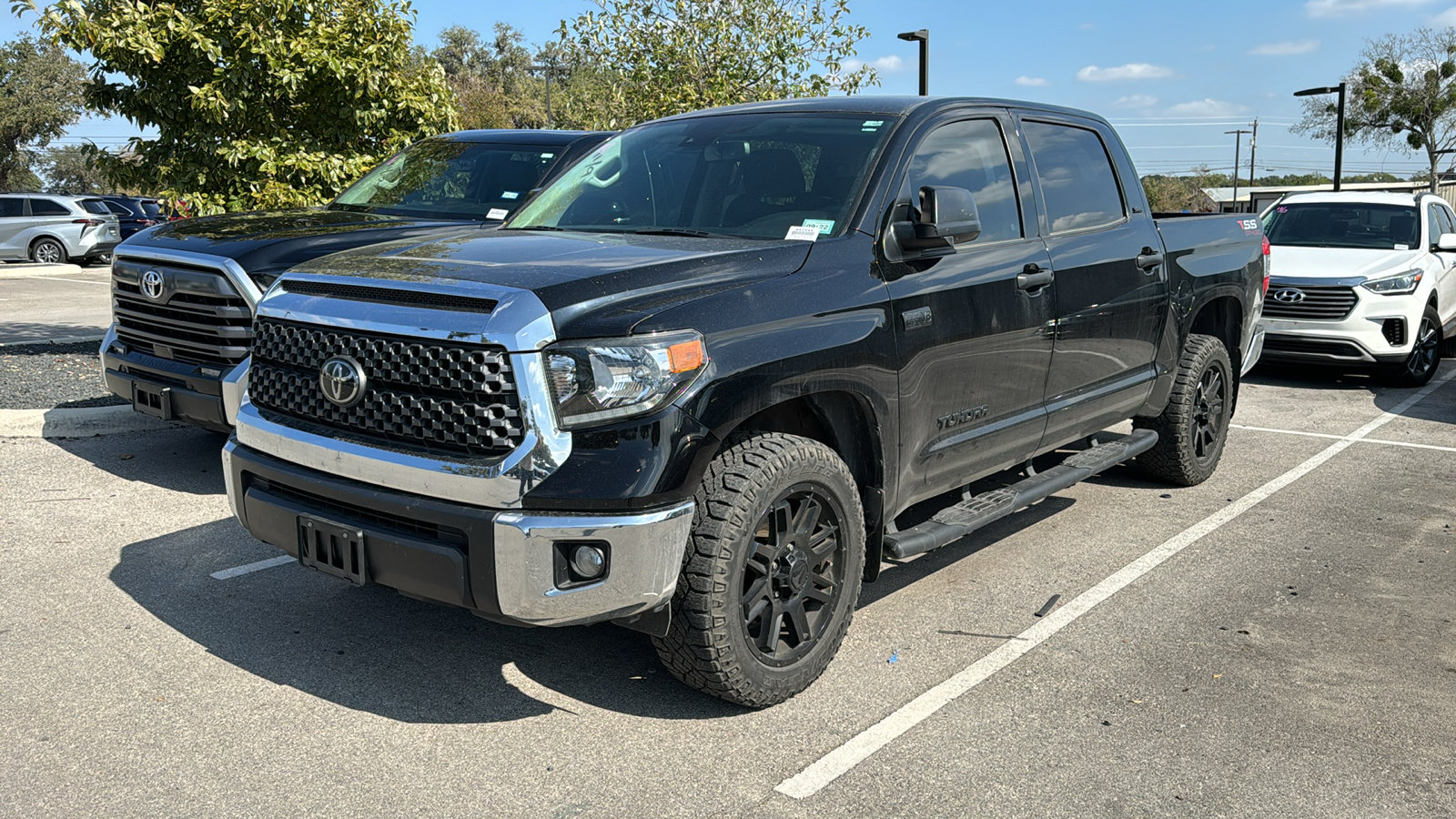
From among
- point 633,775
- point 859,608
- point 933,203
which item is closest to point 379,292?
point 633,775

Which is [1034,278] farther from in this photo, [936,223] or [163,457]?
[163,457]

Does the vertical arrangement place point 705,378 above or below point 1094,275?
below

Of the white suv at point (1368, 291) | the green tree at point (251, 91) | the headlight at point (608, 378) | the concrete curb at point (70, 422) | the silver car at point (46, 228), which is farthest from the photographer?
the silver car at point (46, 228)

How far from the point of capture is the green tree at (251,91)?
29.1ft

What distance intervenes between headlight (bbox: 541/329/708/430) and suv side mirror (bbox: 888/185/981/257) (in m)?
1.24

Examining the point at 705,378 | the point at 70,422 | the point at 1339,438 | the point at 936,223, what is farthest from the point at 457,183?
the point at 1339,438

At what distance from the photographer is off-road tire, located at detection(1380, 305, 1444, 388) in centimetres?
1061

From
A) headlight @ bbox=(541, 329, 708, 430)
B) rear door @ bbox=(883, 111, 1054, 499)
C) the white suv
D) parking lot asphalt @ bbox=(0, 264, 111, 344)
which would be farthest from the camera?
parking lot asphalt @ bbox=(0, 264, 111, 344)

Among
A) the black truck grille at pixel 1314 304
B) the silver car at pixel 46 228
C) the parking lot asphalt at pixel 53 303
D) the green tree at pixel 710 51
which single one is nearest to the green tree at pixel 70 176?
the silver car at pixel 46 228

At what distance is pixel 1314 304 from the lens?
10578 millimetres

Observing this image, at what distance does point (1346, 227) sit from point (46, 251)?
24.4 meters

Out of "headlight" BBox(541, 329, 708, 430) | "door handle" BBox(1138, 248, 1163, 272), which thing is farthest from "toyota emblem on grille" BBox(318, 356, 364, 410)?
"door handle" BBox(1138, 248, 1163, 272)

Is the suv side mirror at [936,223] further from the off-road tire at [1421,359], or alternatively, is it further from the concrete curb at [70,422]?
the off-road tire at [1421,359]

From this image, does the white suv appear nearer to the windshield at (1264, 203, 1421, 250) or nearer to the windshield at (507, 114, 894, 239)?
the windshield at (1264, 203, 1421, 250)
